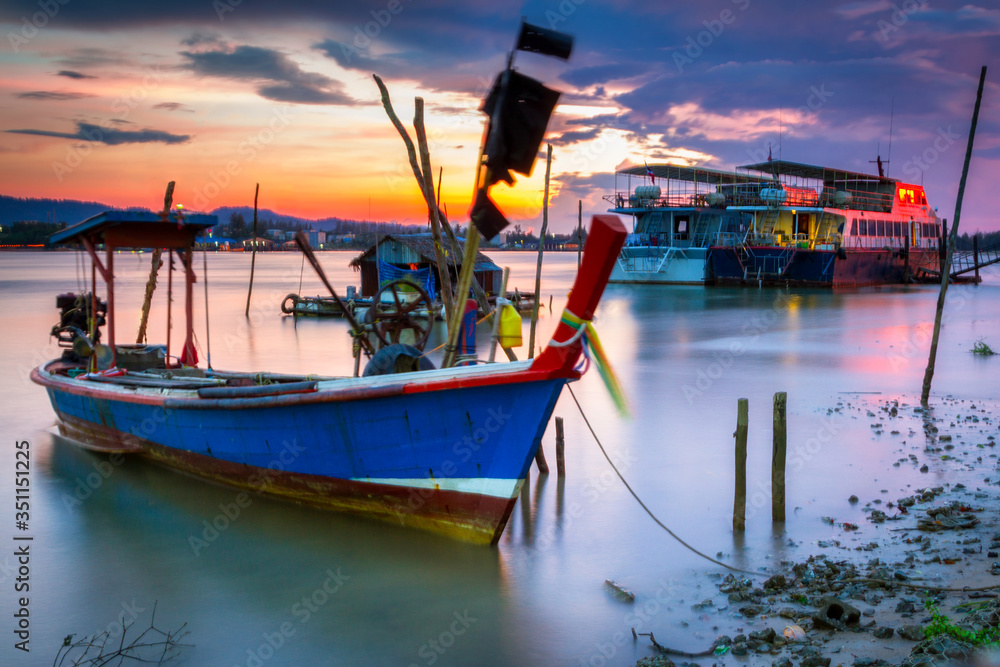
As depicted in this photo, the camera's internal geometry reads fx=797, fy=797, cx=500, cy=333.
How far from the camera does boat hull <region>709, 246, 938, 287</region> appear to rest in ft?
161

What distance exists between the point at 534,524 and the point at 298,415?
289cm

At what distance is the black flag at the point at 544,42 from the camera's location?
631 cm

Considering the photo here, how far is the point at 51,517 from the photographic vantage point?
9.91 m

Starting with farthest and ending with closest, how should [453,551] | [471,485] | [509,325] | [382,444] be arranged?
1. [509,325]
2. [453,551]
3. [382,444]
4. [471,485]

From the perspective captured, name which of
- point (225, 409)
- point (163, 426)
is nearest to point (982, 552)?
point (225, 409)


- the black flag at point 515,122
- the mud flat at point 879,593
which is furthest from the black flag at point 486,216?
the mud flat at point 879,593

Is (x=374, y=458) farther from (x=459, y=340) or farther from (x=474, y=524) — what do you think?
(x=459, y=340)

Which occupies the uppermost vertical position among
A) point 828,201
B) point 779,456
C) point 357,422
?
point 828,201

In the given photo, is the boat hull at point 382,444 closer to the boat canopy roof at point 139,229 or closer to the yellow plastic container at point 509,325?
the yellow plastic container at point 509,325

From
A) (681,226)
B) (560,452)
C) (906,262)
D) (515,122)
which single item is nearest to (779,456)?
(560,452)

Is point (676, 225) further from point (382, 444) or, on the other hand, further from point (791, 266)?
point (382, 444)

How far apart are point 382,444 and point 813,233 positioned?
1934 inches

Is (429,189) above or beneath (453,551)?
above

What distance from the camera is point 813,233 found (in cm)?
5147
